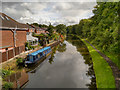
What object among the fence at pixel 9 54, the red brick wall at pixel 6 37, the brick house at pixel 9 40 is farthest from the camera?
Result: the red brick wall at pixel 6 37

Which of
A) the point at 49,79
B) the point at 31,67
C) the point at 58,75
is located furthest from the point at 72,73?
the point at 31,67

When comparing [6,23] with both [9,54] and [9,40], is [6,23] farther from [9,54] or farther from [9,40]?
[9,54]

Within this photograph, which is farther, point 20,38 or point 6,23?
point 20,38

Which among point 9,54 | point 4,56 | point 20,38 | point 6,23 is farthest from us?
point 20,38

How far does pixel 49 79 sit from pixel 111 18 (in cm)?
1138

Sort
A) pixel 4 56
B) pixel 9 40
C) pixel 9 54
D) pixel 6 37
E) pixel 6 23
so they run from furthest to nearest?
pixel 6 23, pixel 9 40, pixel 6 37, pixel 9 54, pixel 4 56

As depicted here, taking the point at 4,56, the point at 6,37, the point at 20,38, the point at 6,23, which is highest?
the point at 6,23

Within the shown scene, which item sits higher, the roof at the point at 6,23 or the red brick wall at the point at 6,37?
the roof at the point at 6,23

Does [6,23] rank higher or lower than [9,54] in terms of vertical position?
higher

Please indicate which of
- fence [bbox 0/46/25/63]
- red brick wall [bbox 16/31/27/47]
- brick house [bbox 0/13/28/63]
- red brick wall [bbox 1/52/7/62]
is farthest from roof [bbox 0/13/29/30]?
red brick wall [bbox 1/52/7/62]

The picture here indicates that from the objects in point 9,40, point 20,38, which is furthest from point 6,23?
point 20,38

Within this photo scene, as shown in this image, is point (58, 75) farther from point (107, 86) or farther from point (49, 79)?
point (107, 86)

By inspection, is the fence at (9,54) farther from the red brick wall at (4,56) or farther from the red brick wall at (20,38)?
the red brick wall at (20,38)

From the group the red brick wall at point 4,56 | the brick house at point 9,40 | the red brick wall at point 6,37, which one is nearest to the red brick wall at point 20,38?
the brick house at point 9,40
